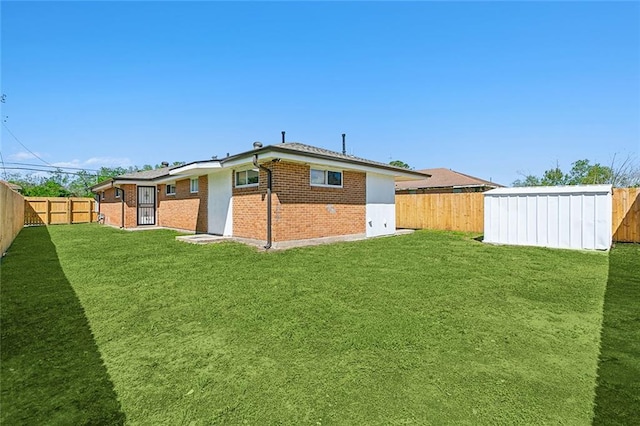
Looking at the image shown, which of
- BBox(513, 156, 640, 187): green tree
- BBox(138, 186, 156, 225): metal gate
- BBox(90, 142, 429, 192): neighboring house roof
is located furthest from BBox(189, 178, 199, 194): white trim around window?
BBox(513, 156, 640, 187): green tree

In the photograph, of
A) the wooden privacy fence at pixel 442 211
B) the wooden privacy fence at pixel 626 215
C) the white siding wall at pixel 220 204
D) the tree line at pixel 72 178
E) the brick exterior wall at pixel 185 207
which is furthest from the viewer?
the tree line at pixel 72 178

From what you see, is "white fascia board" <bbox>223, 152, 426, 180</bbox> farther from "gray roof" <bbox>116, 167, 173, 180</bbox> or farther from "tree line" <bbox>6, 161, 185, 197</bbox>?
"tree line" <bbox>6, 161, 185, 197</bbox>

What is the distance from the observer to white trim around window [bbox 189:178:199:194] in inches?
580

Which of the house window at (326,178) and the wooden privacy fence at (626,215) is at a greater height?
the house window at (326,178)

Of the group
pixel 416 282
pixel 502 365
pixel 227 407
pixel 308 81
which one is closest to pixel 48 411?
pixel 227 407

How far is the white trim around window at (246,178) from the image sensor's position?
10.7 meters

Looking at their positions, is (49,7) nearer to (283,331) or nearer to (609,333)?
(283,331)

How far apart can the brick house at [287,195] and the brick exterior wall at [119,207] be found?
12.9 ft

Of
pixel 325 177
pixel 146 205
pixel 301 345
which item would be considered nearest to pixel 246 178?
pixel 325 177

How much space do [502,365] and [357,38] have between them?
12.8 m

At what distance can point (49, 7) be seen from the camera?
996 centimetres

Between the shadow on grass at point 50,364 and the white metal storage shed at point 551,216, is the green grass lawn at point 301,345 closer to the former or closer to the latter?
the shadow on grass at point 50,364

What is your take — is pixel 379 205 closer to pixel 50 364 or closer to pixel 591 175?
pixel 50 364

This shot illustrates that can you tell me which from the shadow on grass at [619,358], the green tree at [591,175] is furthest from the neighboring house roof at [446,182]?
the shadow on grass at [619,358]
